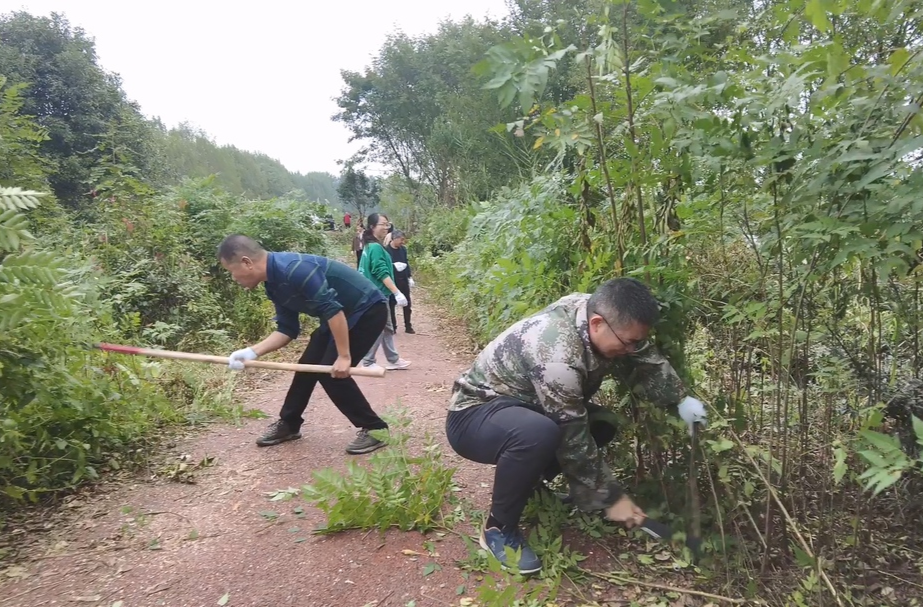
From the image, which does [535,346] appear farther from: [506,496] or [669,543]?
[669,543]

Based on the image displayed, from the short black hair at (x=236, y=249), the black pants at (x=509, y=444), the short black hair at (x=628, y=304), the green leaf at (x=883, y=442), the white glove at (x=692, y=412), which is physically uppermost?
the short black hair at (x=236, y=249)

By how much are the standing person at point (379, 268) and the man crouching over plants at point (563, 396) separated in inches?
139

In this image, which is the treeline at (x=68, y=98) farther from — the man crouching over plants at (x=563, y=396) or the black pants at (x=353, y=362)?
the man crouching over plants at (x=563, y=396)

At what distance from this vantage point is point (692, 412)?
2.27 meters

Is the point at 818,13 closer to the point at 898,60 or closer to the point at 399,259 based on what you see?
the point at 898,60

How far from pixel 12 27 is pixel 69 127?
10.5 feet

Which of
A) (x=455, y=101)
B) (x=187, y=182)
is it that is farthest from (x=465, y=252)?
(x=455, y=101)

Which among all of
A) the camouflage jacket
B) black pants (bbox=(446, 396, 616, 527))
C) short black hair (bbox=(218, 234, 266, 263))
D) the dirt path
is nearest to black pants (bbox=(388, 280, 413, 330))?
the dirt path

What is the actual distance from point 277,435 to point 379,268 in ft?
8.05

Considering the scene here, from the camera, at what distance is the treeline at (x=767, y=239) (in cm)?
158

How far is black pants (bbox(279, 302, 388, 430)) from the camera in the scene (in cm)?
370

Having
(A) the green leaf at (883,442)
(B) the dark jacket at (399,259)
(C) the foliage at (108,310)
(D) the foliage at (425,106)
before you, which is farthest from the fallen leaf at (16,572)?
(D) the foliage at (425,106)

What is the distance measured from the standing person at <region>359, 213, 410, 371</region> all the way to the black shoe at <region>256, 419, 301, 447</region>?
1.95 meters

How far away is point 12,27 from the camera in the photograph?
54.6 ft
